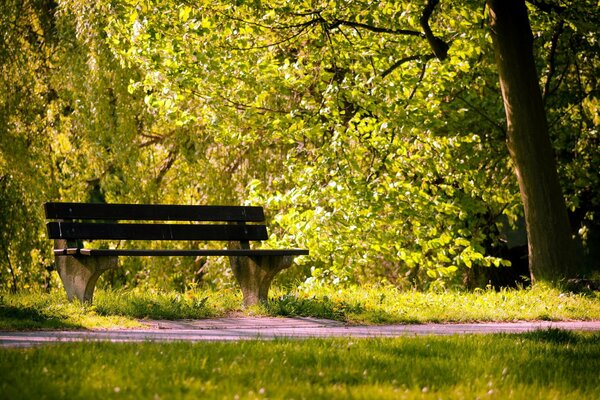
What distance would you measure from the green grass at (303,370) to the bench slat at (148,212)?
3.17m

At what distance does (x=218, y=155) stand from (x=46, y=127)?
3.14 m

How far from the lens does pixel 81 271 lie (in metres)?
9.20

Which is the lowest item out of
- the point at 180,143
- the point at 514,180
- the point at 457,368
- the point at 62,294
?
the point at 457,368

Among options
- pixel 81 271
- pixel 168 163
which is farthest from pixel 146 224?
pixel 168 163

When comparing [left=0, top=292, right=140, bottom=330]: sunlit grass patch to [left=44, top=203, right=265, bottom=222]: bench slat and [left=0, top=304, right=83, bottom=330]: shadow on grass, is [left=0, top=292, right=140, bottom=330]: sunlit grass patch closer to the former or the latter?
[left=0, top=304, right=83, bottom=330]: shadow on grass

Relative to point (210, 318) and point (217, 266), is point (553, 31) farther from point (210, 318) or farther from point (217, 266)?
point (210, 318)

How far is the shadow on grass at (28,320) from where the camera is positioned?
799 centimetres

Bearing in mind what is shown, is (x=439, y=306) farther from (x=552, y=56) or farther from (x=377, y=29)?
(x=552, y=56)

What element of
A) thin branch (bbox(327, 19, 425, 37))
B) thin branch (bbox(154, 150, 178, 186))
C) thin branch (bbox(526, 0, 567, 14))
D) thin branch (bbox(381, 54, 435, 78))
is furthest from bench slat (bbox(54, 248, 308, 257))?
thin branch (bbox(154, 150, 178, 186))

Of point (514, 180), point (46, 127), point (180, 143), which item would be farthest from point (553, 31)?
point (46, 127)

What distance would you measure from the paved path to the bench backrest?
126 centimetres

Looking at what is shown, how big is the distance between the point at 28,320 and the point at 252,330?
1916 millimetres

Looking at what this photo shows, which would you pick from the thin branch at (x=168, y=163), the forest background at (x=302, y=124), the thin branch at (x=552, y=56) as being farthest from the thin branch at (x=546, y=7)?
the thin branch at (x=168, y=163)

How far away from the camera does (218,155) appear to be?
56.4 feet
